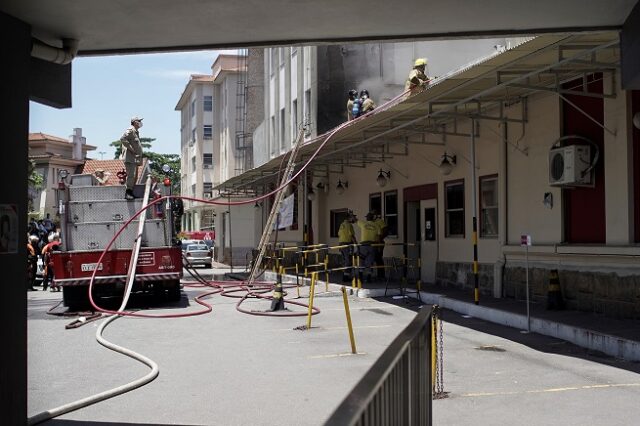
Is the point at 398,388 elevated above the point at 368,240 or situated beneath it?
situated beneath

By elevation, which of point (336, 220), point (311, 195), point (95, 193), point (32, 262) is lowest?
point (32, 262)

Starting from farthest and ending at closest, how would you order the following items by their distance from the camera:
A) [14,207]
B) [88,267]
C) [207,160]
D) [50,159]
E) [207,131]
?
1. [207,160]
2. [207,131]
3. [50,159]
4. [88,267]
5. [14,207]

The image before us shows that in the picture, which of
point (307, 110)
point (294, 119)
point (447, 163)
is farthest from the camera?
point (294, 119)

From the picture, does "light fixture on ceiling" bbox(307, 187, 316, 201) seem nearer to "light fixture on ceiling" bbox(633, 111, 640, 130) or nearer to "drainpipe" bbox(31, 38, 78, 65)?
"light fixture on ceiling" bbox(633, 111, 640, 130)

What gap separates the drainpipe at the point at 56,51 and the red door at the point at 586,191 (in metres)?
9.52

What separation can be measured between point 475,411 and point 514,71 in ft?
24.0

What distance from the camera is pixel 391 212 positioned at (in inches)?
910

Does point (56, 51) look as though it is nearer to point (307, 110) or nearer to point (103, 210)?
point (103, 210)

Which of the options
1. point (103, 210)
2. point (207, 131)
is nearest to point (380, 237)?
point (103, 210)

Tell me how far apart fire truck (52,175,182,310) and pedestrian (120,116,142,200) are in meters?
0.28

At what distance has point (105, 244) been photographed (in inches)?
666

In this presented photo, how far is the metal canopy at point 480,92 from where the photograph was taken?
10.9 m

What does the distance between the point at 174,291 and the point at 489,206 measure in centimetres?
812

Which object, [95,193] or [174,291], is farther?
[174,291]
